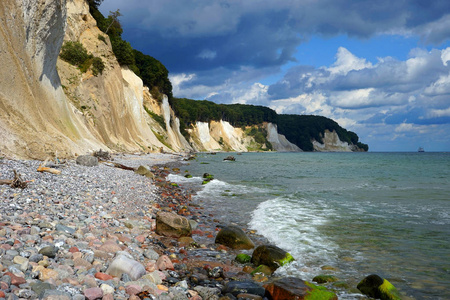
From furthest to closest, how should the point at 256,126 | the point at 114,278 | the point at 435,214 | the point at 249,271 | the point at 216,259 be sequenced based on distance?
the point at 256,126 < the point at 435,214 < the point at 216,259 < the point at 249,271 < the point at 114,278

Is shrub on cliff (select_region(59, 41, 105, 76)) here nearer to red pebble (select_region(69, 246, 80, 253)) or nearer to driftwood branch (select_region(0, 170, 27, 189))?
driftwood branch (select_region(0, 170, 27, 189))

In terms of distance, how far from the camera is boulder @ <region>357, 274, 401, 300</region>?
500 cm

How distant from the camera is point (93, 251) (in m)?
5.06

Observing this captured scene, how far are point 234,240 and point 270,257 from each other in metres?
1.39

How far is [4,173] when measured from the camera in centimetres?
916

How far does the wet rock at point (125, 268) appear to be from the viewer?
14.9 feet

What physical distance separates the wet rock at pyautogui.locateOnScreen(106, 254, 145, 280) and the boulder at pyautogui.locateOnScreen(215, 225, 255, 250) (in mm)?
3195

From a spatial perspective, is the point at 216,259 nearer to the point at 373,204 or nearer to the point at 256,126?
the point at 373,204

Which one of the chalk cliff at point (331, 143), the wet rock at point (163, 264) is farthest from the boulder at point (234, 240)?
the chalk cliff at point (331, 143)

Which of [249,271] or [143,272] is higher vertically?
[143,272]

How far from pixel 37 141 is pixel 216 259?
12246 millimetres

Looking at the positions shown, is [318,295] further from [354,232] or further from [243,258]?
[354,232]

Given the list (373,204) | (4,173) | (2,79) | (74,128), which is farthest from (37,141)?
(373,204)

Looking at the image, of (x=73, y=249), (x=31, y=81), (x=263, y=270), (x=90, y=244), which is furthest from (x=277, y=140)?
(x=73, y=249)
